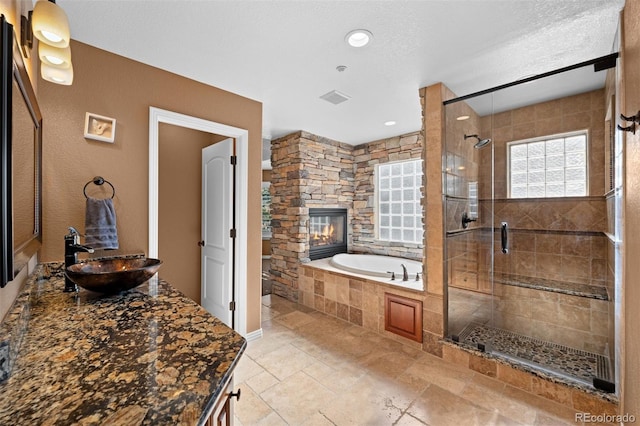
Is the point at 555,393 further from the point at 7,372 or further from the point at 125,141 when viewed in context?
the point at 125,141

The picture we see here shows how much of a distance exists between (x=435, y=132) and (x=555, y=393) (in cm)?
218

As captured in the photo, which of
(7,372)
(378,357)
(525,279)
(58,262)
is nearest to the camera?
(7,372)

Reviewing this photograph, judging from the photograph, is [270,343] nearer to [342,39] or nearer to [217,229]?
[217,229]

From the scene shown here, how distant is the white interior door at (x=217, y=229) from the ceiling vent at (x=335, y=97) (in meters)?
1.07

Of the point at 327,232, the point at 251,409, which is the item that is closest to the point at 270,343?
the point at 251,409

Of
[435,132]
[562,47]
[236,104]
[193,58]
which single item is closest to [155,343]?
[193,58]

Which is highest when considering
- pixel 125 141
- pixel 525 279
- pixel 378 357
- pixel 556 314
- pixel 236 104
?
pixel 236 104

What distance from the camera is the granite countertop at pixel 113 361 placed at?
1.88 feet

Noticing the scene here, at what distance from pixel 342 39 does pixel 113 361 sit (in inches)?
81.4

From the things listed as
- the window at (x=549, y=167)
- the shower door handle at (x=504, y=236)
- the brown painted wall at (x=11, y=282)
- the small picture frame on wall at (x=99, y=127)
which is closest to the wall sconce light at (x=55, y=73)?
the brown painted wall at (x=11, y=282)

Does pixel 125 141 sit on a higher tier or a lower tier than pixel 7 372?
higher

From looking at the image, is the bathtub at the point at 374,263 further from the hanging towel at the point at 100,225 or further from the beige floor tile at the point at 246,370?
the hanging towel at the point at 100,225

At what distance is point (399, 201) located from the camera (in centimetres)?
430

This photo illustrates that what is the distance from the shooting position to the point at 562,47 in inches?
79.5
